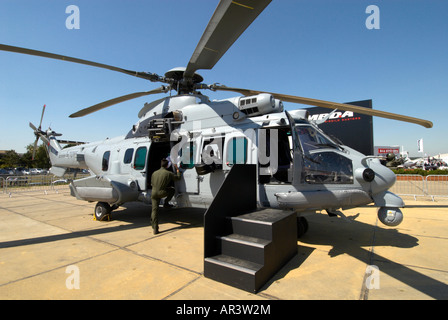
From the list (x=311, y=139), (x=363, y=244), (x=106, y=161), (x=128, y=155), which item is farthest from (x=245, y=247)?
(x=106, y=161)

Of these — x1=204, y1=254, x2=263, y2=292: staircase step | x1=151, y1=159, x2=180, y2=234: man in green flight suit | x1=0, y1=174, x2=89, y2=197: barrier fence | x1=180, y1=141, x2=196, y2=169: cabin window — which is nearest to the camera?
x1=204, y1=254, x2=263, y2=292: staircase step

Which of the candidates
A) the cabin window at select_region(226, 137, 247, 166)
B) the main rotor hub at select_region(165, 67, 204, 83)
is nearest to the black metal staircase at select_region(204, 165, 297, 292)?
the cabin window at select_region(226, 137, 247, 166)

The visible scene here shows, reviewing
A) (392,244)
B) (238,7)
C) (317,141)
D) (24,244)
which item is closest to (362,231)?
(392,244)

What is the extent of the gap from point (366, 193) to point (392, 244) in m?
1.38

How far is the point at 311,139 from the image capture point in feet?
15.3

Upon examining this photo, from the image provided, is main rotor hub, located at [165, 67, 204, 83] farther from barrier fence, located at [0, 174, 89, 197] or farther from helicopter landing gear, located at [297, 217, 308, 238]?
barrier fence, located at [0, 174, 89, 197]

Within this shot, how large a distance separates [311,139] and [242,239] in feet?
8.35

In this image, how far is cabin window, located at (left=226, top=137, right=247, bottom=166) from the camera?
16.5 feet

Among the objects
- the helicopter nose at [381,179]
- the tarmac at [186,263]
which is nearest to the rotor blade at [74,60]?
the tarmac at [186,263]

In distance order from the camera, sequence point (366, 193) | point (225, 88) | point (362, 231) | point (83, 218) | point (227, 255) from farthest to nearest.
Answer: point (83, 218) → point (225, 88) → point (362, 231) → point (366, 193) → point (227, 255)

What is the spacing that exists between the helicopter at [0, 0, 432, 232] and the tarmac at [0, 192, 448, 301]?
0.74 metres

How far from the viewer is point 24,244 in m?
4.77
